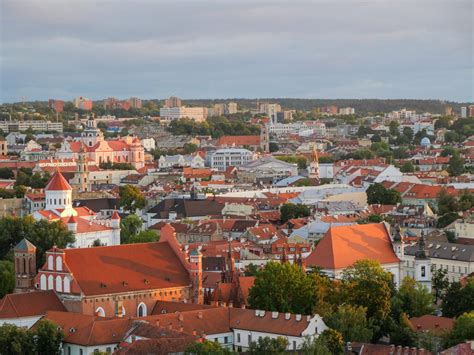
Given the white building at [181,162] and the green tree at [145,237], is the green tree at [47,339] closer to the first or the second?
the green tree at [145,237]

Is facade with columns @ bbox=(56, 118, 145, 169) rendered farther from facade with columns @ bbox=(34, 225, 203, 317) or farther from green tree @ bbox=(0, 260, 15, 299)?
facade with columns @ bbox=(34, 225, 203, 317)

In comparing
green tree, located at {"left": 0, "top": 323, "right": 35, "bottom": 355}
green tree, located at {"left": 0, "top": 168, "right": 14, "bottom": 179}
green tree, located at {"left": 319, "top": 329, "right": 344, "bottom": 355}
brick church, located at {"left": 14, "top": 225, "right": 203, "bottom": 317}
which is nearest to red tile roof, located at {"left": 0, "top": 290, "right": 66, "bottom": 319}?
brick church, located at {"left": 14, "top": 225, "right": 203, "bottom": 317}

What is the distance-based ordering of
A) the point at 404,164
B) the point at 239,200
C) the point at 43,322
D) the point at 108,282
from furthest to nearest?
1. the point at 404,164
2. the point at 239,200
3. the point at 108,282
4. the point at 43,322

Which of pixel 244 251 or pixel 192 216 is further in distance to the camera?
pixel 192 216

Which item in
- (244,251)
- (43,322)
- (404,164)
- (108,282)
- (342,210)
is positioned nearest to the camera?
(43,322)

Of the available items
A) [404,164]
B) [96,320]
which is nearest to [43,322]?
[96,320]

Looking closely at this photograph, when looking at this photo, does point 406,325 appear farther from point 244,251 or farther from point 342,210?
point 342,210
